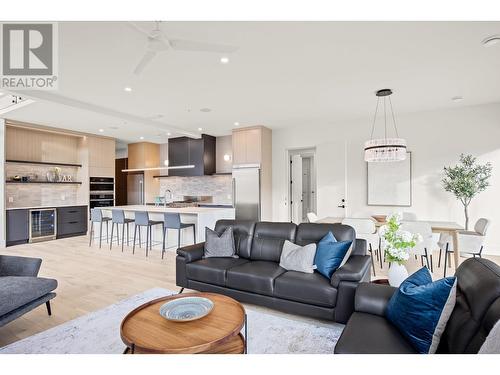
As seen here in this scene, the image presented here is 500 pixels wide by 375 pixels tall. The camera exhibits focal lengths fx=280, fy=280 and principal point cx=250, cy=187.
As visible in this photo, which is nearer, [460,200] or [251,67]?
[251,67]

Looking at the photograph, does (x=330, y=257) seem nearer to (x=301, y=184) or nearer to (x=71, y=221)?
(x=301, y=184)

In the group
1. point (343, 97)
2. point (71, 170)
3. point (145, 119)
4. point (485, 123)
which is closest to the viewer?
point (343, 97)

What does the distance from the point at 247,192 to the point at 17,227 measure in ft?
17.8

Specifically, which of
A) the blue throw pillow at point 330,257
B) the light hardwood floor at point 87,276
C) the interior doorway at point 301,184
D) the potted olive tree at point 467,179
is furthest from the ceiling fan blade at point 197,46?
the interior doorway at point 301,184

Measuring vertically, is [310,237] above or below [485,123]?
below

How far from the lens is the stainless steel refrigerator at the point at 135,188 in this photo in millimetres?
9883

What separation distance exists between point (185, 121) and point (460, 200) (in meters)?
6.07

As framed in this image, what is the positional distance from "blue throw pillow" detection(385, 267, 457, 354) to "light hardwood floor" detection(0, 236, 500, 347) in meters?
2.78

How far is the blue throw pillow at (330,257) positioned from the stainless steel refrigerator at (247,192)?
4160 mm

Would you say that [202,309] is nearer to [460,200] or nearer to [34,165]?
[460,200]

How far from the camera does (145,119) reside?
6457mm

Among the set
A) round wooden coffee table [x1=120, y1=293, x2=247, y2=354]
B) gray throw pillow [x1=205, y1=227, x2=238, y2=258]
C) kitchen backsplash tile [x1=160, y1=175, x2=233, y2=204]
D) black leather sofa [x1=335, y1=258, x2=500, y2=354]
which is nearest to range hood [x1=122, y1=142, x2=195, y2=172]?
kitchen backsplash tile [x1=160, y1=175, x2=233, y2=204]
